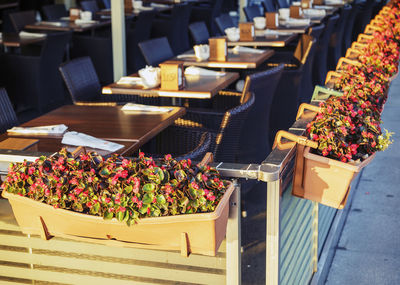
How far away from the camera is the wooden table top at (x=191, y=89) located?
3645 mm

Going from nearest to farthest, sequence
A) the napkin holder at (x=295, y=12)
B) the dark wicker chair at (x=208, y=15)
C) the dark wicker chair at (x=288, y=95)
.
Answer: the dark wicker chair at (x=288, y=95), the napkin holder at (x=295, y=12), the dark wicker chair at (x=208, y=15)

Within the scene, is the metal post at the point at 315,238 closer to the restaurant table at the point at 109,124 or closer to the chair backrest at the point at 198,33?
the restaurant table at the point at 109,124

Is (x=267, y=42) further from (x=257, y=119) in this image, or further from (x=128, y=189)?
(x=128, y=189)

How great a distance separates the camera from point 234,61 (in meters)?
4.58

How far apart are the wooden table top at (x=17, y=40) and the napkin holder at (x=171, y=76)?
2.24m

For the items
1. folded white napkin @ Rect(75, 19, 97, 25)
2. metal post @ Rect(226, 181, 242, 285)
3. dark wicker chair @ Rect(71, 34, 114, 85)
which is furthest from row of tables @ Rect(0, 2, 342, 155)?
folded white napkin @ Rect(75, 19, 97, 25)

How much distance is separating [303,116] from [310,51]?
2.56 m

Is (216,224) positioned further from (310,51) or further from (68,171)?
(310,51)

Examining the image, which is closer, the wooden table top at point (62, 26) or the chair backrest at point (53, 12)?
the wooden table top at point (62, 26)

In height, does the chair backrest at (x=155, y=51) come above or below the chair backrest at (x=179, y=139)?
above

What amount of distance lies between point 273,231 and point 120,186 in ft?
1.53

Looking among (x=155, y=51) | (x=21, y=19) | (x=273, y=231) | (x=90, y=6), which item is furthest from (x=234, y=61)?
(x=90, y=6)

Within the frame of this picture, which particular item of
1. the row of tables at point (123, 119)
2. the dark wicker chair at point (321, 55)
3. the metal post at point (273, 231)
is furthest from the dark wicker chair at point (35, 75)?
the metal post at point (273, 231)

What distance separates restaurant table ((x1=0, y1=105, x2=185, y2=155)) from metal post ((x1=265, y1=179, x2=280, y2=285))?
3.18ft
